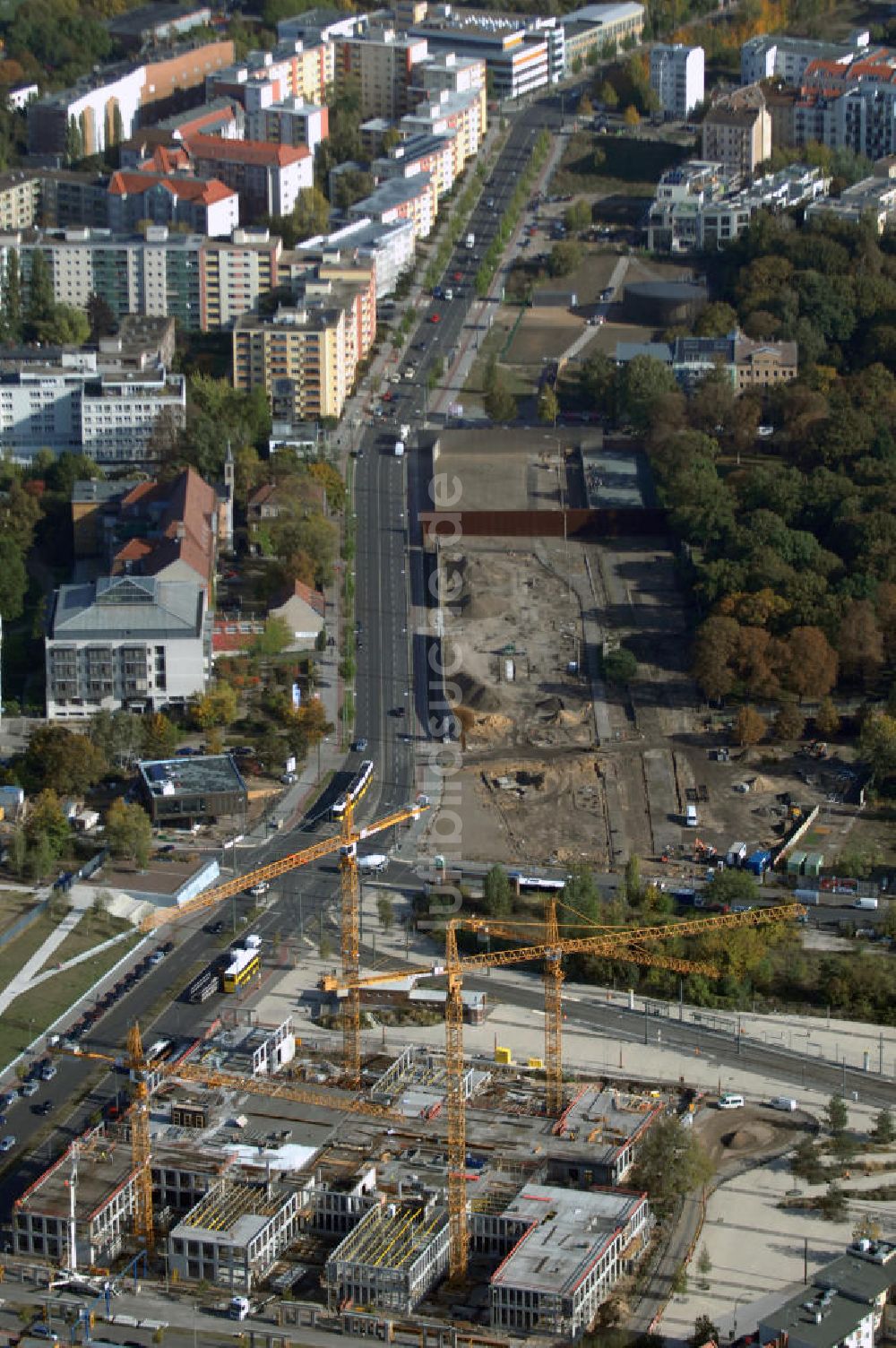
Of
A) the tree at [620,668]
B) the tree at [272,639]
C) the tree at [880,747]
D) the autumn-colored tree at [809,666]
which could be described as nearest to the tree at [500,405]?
the tree at [272,639]

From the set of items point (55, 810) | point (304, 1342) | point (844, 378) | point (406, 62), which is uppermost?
point (406, 62)

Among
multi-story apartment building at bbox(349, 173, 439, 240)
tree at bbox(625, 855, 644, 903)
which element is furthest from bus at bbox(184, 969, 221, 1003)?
multi-story apartment building at bbox(349, 173, 439, 240)

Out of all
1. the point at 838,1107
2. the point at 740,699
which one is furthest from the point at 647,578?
the point at 838,1107

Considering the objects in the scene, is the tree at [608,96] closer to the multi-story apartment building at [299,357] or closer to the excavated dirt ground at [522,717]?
the multi-story apartment building at [299,357]

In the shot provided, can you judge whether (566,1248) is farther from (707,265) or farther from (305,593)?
(707,265)

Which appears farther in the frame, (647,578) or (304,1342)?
(647,578)

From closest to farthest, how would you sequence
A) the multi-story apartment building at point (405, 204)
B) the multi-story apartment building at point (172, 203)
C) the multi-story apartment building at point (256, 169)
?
the multi-story apartment building at point (172, 203) → the multi-story apartment building at point (405, 204) → the multi-story apartment building at point (256, 169)

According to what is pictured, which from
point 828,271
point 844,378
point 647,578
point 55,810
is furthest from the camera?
point 828,271
